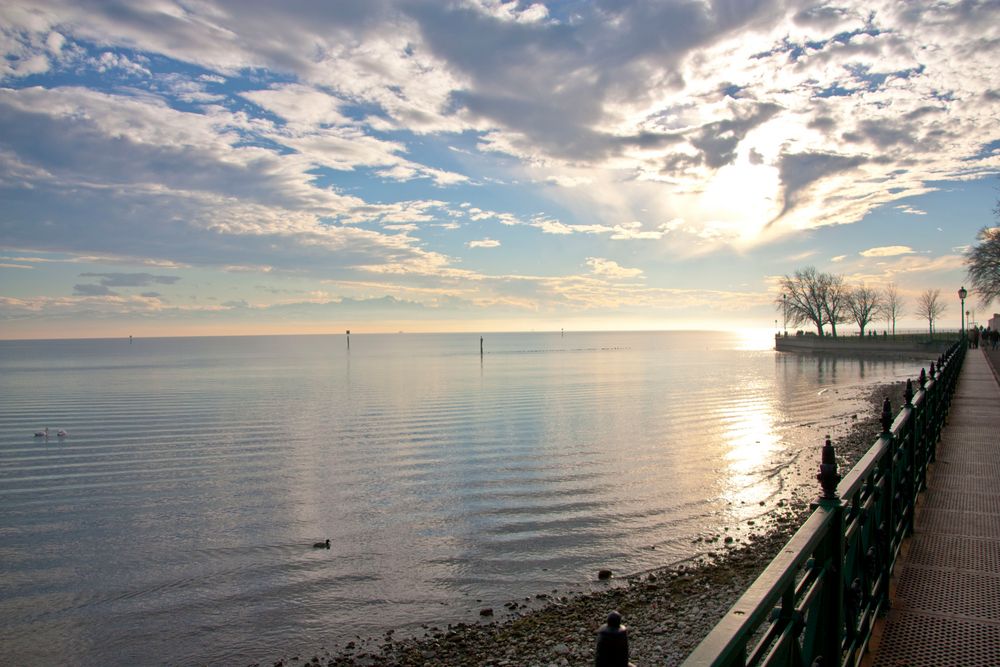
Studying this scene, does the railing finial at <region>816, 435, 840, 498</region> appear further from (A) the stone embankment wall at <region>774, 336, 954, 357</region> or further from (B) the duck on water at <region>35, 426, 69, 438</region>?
(A) the stone embankment wall at <region>774, 336, 954, 357</region>

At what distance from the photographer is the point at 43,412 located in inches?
1657

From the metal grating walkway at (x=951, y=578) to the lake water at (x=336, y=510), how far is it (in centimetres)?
564

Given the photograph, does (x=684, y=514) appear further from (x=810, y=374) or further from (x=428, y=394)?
(x=810, y=374)

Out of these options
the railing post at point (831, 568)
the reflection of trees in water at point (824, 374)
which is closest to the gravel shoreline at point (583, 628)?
the railing post at point (831, 568)

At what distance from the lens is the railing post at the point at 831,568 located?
11.4 feet

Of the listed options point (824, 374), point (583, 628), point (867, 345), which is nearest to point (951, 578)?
point (583, 628)

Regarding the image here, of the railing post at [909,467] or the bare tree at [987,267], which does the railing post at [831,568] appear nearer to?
the railing post at [909,467]

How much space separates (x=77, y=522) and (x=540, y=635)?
542 inches

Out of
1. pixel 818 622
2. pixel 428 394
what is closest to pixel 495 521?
pixel 818 622

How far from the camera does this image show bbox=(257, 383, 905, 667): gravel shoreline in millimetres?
9242

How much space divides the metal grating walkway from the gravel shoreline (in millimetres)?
3486

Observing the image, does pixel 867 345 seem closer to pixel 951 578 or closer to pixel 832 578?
pixel 951 578

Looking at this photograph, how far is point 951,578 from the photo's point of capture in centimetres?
591

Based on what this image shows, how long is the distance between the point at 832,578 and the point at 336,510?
52.3 feet
